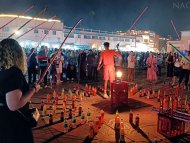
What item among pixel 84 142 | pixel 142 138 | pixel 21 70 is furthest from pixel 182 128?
pixel 21 70

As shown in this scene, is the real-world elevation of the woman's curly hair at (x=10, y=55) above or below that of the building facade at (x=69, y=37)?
below

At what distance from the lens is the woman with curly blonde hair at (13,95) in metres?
3.12

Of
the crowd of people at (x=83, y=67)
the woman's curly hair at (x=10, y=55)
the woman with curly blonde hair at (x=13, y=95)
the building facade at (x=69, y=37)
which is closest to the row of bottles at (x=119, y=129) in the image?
the woman with curly blonde hair at (x=13, y=95)

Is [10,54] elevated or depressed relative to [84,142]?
elevated

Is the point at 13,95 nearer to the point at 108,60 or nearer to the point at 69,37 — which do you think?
the point at 108,60

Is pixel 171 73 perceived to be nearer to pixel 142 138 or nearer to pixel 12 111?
pixel 142 138

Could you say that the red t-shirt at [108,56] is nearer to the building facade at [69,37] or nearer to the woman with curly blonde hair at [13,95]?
the woman with curly blonde hair at [13,95]

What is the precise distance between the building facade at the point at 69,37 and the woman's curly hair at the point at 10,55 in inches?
1431

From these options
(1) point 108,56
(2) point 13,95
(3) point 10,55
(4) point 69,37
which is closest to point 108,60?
(1) point 108,56

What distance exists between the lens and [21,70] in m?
3.38

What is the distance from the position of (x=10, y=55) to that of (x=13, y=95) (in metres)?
0.54

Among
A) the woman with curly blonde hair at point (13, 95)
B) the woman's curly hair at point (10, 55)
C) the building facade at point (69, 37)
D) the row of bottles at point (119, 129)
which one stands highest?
the building facade at point (69, 37)

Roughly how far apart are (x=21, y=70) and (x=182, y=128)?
17.2 ft

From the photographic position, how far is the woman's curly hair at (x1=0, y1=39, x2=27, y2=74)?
3.28 m
